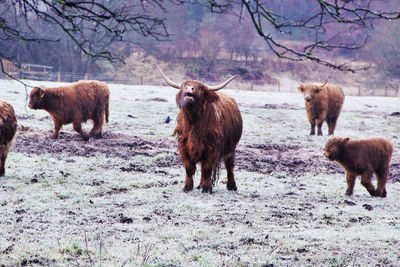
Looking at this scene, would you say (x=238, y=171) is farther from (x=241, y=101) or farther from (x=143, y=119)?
(x=241, y=101)

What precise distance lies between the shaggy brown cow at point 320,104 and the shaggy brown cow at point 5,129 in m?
10.8

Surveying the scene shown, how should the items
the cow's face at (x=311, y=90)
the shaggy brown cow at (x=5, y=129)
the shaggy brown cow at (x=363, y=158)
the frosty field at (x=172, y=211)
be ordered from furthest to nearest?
the cow's face at (x=311, y=90) → the shaggy brown cow at (x=363, y=158) → the shaggy brown cow at (x=5, y=129) → the frosty field at (x=172, y=211)

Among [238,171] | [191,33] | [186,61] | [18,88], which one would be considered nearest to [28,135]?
[238,171]

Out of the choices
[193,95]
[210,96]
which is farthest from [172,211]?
[210,96]

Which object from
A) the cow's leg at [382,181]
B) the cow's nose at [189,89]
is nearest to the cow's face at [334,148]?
the cow's leg at [382,181]

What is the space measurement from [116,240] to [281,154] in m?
8.14

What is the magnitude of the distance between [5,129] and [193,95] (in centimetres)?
302

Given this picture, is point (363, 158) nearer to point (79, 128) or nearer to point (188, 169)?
point (188, 169)

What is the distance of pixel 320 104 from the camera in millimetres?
17000

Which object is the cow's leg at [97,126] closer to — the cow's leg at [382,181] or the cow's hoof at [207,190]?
the cow's hoof at [207,190]

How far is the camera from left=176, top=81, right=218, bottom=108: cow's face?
6.94m

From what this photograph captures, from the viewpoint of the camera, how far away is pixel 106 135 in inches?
542

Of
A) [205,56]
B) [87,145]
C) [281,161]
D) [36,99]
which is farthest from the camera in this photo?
[205,56]

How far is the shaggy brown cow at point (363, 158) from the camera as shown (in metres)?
8.11
